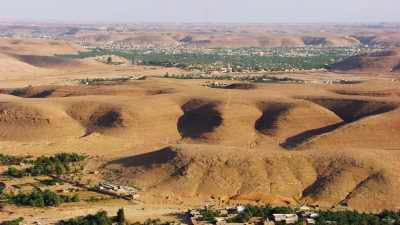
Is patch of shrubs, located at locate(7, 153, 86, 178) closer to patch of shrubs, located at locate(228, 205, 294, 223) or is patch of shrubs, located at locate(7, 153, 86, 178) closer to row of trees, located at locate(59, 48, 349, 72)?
patch of shrubs, located at locate(228, 205, 294, 223)

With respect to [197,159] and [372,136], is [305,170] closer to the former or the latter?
[197,159]

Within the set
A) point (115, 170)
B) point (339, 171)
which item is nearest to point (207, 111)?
point (115, 170)

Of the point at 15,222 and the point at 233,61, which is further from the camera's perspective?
the point at 233,61

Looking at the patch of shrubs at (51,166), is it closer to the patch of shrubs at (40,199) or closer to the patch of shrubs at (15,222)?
the patch of shrubs at (40,199)

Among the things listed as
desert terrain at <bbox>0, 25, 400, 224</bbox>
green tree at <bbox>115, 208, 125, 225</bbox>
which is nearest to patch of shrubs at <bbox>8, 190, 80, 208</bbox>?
desert terrain at <bbox>0, 25, 400, 224</bbox>

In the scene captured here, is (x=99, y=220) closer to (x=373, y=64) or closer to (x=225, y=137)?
(x=225, y=137)

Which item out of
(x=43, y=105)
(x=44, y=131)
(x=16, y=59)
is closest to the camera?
(x=44, y=131)

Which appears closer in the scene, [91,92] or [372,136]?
[372,136]

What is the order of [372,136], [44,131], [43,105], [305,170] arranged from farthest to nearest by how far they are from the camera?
[43,105]
[44,131]
[372,136]
[305,170]

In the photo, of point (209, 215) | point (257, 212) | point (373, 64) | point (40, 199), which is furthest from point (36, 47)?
point (257, 212)
